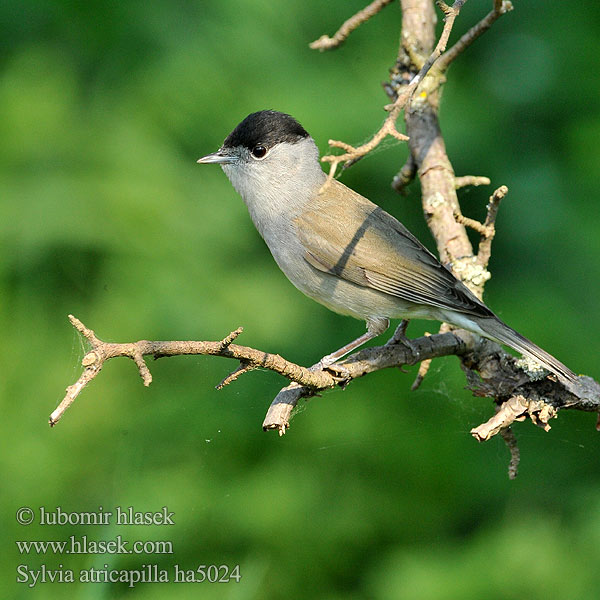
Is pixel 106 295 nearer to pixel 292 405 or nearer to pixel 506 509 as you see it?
pixel 292 405

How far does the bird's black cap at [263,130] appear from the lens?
3502mm

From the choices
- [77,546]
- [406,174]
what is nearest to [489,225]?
[406,174]

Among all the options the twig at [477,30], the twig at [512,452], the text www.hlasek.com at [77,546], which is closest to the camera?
the twig at [512,452]

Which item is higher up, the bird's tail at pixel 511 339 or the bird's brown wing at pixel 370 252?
the bird's brown wing at pixel 370 252

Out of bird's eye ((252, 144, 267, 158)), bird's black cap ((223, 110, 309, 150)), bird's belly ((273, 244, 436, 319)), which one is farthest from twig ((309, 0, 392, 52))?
bird's belly ((273, 244, 436, 319))

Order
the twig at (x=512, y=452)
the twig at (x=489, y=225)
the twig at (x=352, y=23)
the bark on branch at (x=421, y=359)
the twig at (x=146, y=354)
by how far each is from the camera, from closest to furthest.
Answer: the twig at (x=146, y=354) < the bark on branch at (x=421, y=359) < the twig at (x=512, y=452) < the twig at (x=489, y=225) < the twig at (x=352, y=23)

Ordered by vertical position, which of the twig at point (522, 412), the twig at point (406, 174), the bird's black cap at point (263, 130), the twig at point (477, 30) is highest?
the twig at point (477, 30)

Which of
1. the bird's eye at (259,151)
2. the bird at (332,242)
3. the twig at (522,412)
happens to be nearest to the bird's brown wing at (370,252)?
the bird at (332,242)

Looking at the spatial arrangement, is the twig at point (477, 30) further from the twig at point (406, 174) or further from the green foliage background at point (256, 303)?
the green foliage background at point (256, 303)

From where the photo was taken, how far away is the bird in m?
3.36

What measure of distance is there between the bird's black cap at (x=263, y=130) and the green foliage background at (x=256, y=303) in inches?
23.4

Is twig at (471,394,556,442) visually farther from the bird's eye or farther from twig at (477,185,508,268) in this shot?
the bird's eye

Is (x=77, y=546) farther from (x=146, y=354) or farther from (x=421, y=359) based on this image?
(x=146, y=354)

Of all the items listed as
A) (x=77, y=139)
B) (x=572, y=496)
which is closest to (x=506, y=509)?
(x=572, y=496)
